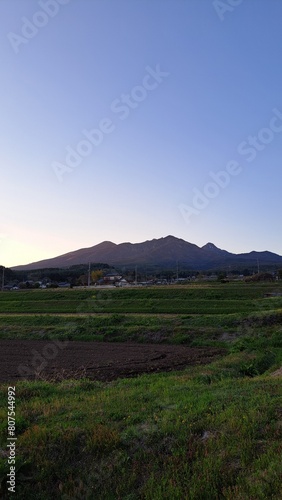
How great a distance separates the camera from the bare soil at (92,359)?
1532 cm

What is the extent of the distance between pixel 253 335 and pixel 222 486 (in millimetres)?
18908

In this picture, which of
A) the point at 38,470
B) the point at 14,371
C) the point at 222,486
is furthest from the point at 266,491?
the point at 14,371

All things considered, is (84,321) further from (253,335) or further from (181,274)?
(181,274)

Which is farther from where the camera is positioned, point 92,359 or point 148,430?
point 92,359

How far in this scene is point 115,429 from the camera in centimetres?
728

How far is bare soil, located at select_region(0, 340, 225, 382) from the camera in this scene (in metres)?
15.3

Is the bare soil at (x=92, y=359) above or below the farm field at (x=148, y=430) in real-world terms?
below

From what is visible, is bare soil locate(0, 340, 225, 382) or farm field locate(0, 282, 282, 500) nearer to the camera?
farm field locate(0, 282, 282, 500)

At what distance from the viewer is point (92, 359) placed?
60.5ft

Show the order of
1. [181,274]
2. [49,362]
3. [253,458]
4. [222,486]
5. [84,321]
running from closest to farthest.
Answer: [222,486]
[253,458]
[49,362]
[84,321]
[181,274]

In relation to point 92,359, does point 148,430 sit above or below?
above

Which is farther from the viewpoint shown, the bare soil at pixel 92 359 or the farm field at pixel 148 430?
the bare soil at pixel 92 359

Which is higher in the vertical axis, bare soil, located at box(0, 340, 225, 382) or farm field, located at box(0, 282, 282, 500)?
farm field, located at box(0, 282, 282, 500)

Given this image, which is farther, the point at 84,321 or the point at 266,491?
the point at 84,321
